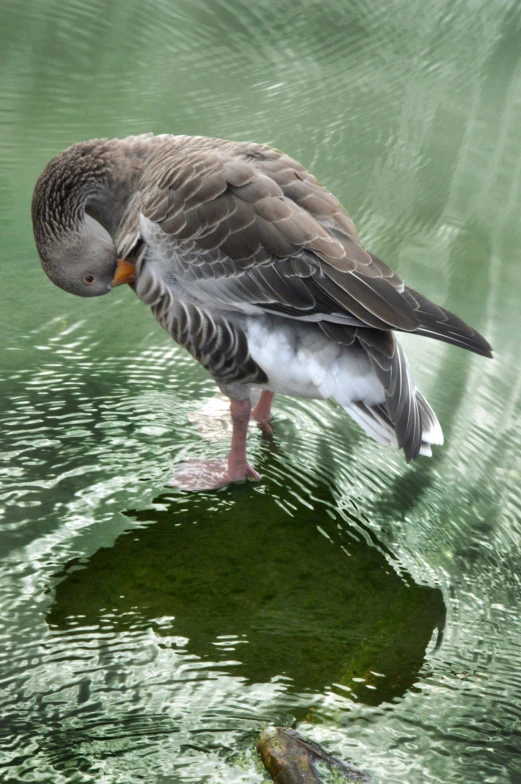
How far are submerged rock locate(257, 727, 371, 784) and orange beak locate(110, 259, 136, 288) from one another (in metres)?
1.54

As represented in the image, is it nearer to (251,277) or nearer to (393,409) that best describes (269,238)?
(251,277)

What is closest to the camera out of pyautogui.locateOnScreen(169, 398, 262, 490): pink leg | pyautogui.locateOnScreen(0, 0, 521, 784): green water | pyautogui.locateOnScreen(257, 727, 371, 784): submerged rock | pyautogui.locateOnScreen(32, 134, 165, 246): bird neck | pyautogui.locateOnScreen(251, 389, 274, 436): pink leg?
pyautogui.locateOnScreen(257, 727, 371, 784): submerged rock

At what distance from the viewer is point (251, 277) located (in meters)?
2.46

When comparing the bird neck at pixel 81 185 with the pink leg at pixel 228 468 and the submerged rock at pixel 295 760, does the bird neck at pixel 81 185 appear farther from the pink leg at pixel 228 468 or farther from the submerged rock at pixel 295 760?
the submerged rock at pixel 295 760

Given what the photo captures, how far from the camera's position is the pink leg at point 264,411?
9.85 ft

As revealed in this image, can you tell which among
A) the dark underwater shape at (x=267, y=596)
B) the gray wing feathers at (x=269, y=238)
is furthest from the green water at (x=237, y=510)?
the gray wing feathers at (x=269, y=238)

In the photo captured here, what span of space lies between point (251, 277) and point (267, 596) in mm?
910

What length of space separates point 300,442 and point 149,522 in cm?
68

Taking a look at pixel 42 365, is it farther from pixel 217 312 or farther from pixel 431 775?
pixel 431 775

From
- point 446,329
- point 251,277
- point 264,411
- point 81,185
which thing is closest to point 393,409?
point 446,329

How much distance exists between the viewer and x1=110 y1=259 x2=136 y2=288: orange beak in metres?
2.75

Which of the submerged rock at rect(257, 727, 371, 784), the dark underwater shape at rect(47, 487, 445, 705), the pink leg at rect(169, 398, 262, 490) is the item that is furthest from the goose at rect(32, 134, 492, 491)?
the submerged rock at rect(257, 727, 371, 784)

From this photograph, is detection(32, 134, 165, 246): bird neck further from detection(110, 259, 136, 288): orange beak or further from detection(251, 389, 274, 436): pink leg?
detection(251, 389, 274, 436): pink leg

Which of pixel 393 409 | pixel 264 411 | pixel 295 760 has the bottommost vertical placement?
pixel 295 760
